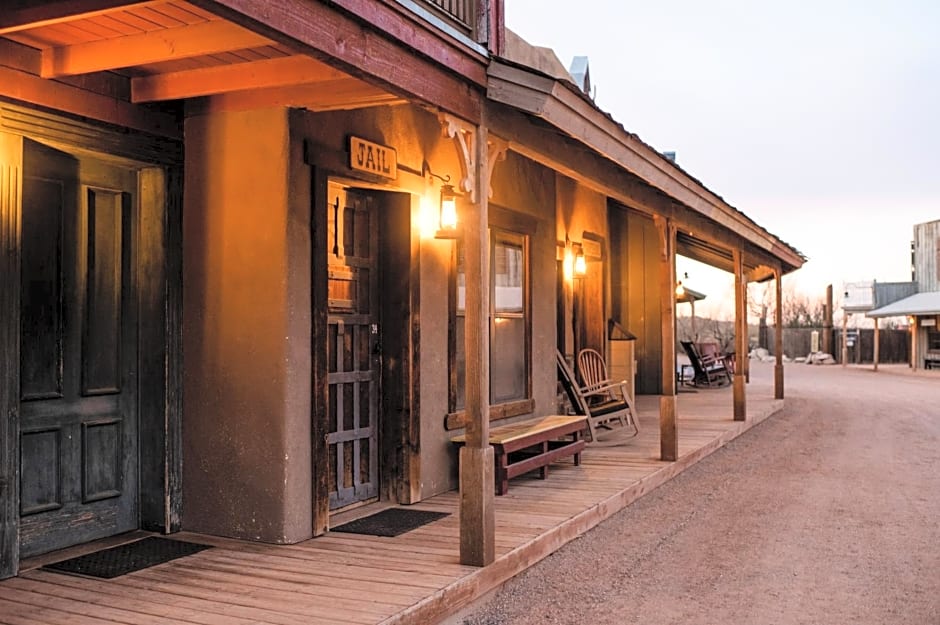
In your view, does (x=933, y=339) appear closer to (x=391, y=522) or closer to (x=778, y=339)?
(x=778, y=339)

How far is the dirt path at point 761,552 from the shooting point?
4.22 m

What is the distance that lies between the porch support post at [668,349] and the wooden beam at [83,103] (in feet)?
14.4

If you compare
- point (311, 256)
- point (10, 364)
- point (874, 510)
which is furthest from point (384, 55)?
point (874, 510)

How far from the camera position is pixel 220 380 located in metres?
4.89

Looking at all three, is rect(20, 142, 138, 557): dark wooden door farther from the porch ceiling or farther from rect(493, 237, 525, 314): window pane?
rect(493, 237, 525, 314): window pane

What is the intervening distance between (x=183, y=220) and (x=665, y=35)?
4194 centimetres

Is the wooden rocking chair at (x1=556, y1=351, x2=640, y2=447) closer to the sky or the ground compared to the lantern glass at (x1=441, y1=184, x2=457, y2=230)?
closer to the ground

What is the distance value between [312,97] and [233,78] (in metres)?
0.44

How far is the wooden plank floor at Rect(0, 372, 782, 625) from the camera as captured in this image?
356 centimetres

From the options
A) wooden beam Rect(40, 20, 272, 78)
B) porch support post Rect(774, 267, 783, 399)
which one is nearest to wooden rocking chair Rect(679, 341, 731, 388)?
porch support post Rect(774, 267, 783, 399)

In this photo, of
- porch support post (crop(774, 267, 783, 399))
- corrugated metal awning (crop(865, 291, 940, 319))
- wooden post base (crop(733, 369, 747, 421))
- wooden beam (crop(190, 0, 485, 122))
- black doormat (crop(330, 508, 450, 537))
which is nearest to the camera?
wooden beam (crop(190, 0, 485, 122))

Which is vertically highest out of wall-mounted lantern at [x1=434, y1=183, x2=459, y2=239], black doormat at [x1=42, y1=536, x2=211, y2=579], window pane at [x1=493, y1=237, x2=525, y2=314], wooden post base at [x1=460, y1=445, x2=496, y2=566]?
wall-mounted lantern at [x1=434, y1=183, x2=459, y2=239]

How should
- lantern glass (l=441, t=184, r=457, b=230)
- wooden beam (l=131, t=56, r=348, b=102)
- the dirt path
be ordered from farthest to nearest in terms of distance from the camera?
lantern glass (l=441, t=184, r=457, b=230), the dirt path, wooden beam (l=131, t=56, r=348, b=102)

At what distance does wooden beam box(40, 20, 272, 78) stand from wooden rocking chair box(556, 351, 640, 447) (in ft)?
17.8
